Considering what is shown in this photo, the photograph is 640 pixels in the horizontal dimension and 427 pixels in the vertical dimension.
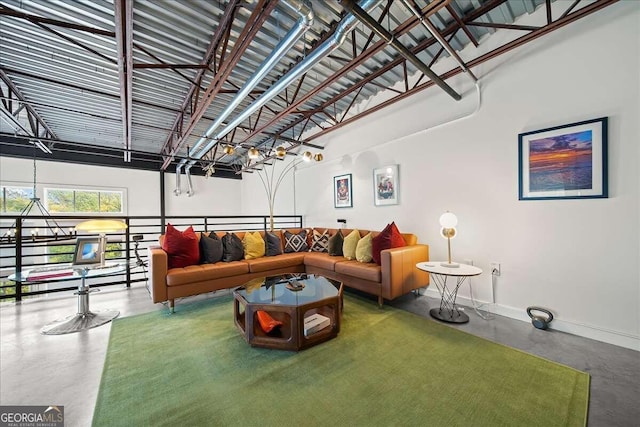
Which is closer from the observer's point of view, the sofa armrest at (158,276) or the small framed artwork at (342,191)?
the sofa armrest at (158,276)

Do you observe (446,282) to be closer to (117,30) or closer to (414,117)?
(414,117)

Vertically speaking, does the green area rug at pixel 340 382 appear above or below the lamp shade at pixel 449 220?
below

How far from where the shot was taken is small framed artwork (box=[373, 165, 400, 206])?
3.78 meters

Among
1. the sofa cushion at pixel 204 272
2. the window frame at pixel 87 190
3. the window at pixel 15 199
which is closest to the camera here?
the sofa cushion at pixel 204 272

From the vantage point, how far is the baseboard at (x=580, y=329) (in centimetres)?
200

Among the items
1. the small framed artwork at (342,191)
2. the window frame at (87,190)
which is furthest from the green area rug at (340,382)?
the window frame at (87,190)

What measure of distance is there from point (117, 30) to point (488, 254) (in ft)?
14.3

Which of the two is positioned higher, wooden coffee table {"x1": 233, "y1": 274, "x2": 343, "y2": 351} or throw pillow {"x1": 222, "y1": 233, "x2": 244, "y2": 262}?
throw pillow {"x1": 222, "y1": 233, "x2": 244, "y2": 262}

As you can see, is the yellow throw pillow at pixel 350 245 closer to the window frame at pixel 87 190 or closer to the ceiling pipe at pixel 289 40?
the ceiling pipe at pixel 289 40

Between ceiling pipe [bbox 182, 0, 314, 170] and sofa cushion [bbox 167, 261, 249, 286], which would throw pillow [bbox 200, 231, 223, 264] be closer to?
sofa cushion [bbox 167, 261, 249, 286]

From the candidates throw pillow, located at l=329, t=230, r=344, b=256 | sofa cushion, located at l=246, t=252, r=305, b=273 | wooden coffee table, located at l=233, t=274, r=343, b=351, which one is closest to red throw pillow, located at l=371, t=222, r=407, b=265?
throw pillow, located at l=329, t=230, r=344, b=256

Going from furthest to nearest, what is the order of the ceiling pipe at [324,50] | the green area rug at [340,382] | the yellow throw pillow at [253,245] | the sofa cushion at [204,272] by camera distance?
the yellow throw pillow at [253,245] → the sofa cushion at [204,272] → the ceiling pipe at [324,50] → the green area rug at [340,382]

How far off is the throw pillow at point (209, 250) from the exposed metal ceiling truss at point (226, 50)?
1891mm

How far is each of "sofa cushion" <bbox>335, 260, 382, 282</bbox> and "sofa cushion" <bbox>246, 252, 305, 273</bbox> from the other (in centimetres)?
84
